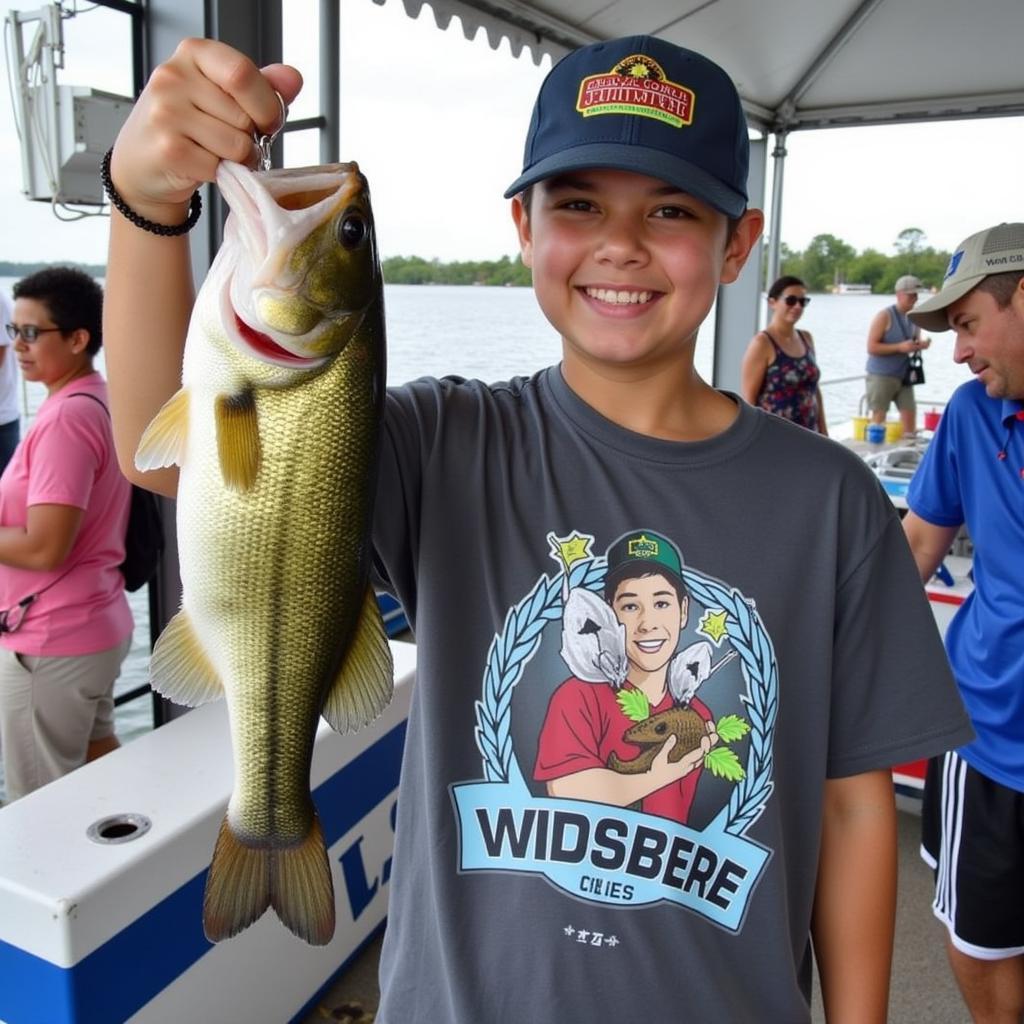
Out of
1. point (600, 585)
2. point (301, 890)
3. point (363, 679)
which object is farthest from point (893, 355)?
point (301, 890)

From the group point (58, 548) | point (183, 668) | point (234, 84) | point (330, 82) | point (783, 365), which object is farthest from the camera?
point (783, 365)

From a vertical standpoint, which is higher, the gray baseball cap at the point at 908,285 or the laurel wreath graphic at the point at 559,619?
the gray baseball cap at the point at 908,285

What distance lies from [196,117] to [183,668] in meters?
0.60

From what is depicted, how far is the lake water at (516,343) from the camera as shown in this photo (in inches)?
430

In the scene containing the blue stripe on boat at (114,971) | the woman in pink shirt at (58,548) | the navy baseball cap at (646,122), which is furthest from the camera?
the woman in pink shirt at (58,548)

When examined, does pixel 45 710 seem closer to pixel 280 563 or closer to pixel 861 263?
pixel 280 563

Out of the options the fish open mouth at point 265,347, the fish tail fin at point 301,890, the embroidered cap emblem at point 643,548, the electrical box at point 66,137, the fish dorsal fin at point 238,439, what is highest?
the electrical box at point 66,137

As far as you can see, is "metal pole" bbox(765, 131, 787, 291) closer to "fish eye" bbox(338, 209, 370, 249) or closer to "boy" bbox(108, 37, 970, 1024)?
"boy" bbox(108, 37, 970, 1024)

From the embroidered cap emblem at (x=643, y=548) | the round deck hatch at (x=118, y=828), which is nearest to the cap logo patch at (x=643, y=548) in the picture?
the embroidered cap emblem at (x=643, y=548)

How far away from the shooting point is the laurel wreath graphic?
116 cm

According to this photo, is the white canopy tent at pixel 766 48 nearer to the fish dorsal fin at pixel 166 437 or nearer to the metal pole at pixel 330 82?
the metal pole at pixel 330 82

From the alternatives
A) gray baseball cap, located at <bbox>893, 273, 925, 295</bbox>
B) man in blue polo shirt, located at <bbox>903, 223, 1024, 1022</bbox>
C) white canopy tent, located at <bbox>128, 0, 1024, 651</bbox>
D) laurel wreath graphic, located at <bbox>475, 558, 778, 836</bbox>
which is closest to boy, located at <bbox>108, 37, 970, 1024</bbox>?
laurel wreath graphic, located at <bbox>475, 558, 778, 836</bbox>

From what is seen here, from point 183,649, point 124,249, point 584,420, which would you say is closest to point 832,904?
point 584,420

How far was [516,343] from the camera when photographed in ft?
63.5
